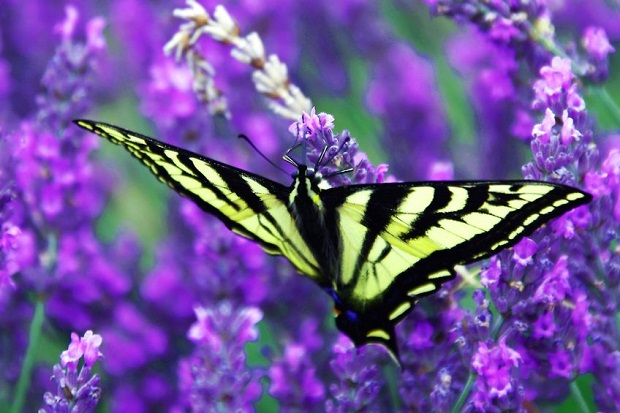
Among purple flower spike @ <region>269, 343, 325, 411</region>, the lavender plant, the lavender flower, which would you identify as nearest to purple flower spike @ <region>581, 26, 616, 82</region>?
the lavender plant

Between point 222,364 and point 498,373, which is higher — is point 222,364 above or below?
above

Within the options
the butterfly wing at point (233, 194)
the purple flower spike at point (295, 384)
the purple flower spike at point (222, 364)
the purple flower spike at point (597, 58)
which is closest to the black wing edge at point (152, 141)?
the butterfly wing at point (233, 194)

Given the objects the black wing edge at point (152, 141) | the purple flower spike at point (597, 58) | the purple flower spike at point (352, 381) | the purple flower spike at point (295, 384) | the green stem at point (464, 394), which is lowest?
the green stem at point (464, 394)

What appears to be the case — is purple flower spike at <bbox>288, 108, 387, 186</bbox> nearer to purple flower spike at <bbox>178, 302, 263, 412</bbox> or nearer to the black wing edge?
the black wing edge

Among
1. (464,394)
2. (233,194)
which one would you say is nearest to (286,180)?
(233,194)

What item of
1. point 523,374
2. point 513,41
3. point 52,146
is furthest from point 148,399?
point 513,41

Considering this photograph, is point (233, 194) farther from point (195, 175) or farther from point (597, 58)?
point (597, 58)

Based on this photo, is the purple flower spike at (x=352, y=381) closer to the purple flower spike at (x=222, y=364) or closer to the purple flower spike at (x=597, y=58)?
the purple flower spike at (x=222, y=364)
